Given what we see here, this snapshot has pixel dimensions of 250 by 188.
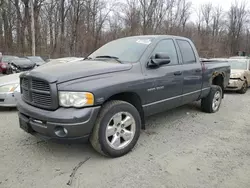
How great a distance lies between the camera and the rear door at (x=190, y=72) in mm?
4371

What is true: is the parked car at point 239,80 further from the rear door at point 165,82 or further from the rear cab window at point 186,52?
the rear door at point 165,82

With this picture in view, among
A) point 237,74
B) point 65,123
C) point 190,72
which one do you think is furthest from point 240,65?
point 65,123

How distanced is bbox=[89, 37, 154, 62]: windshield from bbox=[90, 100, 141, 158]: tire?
34.9 inches

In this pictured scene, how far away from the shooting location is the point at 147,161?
3.12 meters

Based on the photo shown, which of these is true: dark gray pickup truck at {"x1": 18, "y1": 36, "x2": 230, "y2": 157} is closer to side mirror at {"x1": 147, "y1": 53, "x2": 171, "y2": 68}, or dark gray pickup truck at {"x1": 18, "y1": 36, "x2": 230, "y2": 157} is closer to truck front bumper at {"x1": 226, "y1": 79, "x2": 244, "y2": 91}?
side mirror at {"x1": 147, "y1": 53, "x2": 171, "y2": 68}

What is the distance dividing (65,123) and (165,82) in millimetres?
1917

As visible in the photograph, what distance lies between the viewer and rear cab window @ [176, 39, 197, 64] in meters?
4.47

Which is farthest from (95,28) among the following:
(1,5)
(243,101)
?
(243,101)

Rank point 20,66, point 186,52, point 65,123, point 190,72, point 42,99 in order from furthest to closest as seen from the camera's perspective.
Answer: point 20,66, point 186,52, point 190,72, point 42,99, point 65,123

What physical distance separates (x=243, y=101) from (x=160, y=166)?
5.93m

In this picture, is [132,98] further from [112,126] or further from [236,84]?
[236,84]

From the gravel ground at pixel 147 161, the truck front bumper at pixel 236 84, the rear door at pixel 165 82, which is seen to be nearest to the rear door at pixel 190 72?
the rear door at pixel 165 82

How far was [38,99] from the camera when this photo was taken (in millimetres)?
2963

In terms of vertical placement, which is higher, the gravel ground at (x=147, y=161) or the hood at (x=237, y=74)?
the hood at (x=237, y=74)
